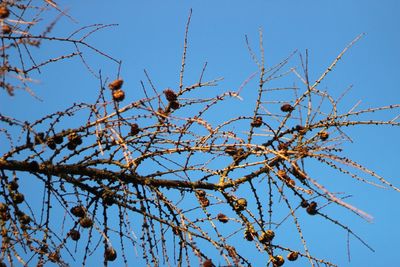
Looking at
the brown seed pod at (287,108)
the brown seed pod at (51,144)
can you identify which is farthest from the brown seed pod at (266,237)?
the brown seed pod at (51,144)

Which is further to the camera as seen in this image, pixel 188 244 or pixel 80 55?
pixel 80 55

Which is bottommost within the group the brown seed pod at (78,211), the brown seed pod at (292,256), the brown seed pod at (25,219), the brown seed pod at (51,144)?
the brown seed pod at (292,256)

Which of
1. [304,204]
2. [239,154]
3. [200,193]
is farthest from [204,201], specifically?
[304,204]

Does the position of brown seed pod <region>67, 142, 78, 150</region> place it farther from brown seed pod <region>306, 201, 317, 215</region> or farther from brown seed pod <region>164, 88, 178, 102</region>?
brown seed pod <region>306, 201, 317, 215</region>

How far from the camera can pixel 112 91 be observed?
264cm

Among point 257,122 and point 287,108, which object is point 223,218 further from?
point 287,108

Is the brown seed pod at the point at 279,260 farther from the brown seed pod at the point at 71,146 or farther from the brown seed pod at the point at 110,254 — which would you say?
the brown seed pod at the point at 71,146

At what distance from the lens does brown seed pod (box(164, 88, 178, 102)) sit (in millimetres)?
3055

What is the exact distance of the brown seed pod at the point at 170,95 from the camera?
10.0ft

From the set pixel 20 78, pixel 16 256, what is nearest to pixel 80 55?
pixel 20 78

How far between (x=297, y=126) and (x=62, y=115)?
1573 millimetres

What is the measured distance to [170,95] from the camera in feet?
10.0

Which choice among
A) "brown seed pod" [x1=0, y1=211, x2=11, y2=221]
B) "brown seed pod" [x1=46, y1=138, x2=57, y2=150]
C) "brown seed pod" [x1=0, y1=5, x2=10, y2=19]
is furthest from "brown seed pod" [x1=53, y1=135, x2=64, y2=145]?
"brown seed pod" [x1=0, y1=5, x2=10, y2=19]

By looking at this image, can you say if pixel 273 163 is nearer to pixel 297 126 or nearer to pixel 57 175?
pixel 297 126
